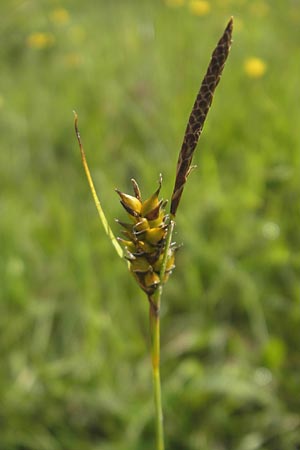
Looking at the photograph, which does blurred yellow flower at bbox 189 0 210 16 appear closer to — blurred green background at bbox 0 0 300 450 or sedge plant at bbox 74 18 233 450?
blurred green background at bbox 0 0 300 450

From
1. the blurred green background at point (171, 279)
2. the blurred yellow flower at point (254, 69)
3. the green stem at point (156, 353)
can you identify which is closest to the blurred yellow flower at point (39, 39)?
the blurred green background at point (171, 279)

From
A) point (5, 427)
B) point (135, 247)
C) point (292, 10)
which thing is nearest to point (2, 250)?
point (5, 427)

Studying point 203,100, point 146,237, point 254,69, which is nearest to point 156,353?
point 146,237

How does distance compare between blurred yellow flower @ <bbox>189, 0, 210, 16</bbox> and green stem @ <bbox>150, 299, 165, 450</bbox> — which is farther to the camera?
blurred yellow flower @ <bbox>189, 0, 210, 16</bbox>

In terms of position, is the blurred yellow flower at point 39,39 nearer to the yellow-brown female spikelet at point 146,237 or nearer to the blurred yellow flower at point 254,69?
the blurred yellow flower at point 254,69

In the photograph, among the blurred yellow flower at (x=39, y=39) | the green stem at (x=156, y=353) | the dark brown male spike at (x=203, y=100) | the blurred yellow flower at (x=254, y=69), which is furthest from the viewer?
the blurred yellow flower at (x=39, y=39)

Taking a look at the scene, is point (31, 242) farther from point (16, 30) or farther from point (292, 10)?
point (292, 10)

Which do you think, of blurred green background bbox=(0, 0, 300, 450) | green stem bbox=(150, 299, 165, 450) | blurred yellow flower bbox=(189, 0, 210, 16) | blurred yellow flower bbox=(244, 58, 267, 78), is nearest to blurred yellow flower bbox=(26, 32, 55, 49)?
blurred green background bbox=(0, 0, 300, 450)
